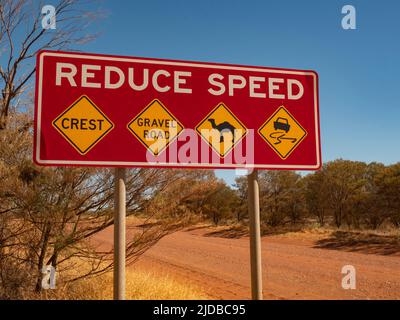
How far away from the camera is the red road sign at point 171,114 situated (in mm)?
2715

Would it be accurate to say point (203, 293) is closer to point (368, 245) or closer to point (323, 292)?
point (323, 292)

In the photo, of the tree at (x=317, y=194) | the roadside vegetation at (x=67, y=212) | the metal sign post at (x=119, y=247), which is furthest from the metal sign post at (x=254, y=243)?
the tree at (x=317, y=194)

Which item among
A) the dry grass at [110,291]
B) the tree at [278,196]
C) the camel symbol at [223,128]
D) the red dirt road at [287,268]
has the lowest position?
the red dirt road at [287,268]

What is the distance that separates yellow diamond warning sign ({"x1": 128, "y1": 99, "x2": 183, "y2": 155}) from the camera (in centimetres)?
283

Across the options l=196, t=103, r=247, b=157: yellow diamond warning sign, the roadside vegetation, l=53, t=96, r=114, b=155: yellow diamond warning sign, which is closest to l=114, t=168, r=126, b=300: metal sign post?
l=53, t=96, r=114, b=155: yellow diamond warning sign

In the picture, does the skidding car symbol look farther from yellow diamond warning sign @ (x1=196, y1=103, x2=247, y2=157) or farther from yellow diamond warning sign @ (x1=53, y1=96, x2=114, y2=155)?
yellow diamond warning sign @ (x1=53, y1=96, x2=114, y2=155)

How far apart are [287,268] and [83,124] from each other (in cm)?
968

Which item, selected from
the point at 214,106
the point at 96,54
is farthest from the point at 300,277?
the point at 96,54

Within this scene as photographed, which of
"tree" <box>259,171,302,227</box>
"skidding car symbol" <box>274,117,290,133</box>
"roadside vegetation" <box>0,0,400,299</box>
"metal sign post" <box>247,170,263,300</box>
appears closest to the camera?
"metal sign post" <box>247,170,263,300</box>

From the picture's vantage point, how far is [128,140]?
9.20ft

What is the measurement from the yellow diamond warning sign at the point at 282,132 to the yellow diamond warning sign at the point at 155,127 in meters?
0.73

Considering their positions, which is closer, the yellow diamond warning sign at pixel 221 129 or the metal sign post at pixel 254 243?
the metal sign post at pixel 254 243

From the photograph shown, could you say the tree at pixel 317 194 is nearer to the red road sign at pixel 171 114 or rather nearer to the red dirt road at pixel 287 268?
the red dirt road at pixel 287 268

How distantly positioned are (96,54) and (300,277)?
868cm
